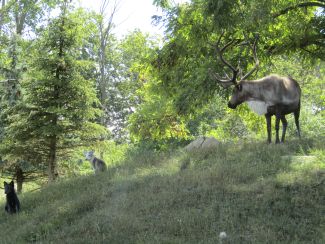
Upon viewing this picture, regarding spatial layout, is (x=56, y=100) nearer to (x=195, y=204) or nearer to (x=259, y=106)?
(x=259, y=106)

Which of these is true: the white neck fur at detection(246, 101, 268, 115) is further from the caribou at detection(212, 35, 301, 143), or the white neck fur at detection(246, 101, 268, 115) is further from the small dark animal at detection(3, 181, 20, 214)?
the small dark animal at detection(3, 181, 20, 214)

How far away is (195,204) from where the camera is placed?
10.0 meters

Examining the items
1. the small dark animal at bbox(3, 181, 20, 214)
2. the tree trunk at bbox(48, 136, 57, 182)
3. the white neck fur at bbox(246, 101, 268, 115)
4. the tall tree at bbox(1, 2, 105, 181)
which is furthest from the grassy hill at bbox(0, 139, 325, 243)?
the tall tree at bbox(1, 2, 105, 181)

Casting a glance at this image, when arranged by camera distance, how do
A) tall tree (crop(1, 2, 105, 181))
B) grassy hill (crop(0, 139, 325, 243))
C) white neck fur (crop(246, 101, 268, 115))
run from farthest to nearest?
tall tree (crop(1, 2, 105, 181)) → white neck fur (crop(246, 101, 268, 115)) → grassy hill (crop(0, 139, 325, 243))

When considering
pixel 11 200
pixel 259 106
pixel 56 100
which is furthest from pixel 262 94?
pixel 11 200

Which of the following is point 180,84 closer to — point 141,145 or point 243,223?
point 243,223

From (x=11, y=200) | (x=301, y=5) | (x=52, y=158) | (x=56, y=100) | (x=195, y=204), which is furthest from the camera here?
(x=52, y=158)

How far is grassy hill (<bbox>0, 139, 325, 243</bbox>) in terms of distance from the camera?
8359 millimetres

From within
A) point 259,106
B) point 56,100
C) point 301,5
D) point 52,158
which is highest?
point 301,5

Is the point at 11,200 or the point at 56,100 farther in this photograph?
the point at 56,100

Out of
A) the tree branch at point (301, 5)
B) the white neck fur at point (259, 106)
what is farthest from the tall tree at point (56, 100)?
the tree branch at point (301, 5)

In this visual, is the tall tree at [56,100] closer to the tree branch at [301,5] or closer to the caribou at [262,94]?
the caribou at [262,94]

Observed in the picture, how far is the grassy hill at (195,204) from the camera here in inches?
329

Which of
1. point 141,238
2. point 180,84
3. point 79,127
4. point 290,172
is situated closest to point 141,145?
point 79,127
